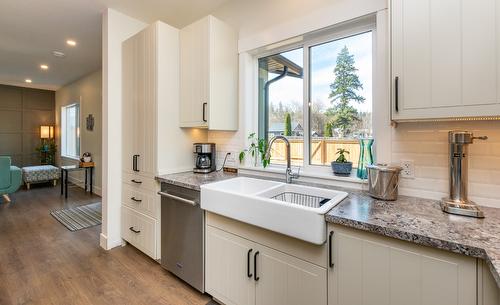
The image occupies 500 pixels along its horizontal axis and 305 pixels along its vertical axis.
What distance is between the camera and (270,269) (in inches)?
55.8

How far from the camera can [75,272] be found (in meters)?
2.21

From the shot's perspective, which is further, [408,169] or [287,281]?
[408,169]

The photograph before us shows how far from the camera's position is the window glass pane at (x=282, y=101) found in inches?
86.5

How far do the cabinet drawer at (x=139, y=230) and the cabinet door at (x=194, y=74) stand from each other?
104 centimetres

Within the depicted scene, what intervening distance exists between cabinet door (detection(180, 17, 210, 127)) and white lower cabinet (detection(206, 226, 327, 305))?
1.12 meters

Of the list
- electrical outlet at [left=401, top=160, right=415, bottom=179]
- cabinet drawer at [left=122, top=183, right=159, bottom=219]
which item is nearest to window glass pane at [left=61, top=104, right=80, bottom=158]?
cabinet drawer at [left=122, top=183, right=159, bottom=219]

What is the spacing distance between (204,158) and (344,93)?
4.78 feet

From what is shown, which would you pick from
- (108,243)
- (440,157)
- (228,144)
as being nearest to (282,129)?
(228,144)

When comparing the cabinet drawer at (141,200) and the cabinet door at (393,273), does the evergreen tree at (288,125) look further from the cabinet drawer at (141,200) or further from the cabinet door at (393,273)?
the cabinet drawer at (141,200)

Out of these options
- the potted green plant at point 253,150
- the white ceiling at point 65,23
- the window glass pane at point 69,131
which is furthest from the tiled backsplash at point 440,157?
the window glass pane at point 69,131

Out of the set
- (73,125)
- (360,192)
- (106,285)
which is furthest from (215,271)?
(73,125)

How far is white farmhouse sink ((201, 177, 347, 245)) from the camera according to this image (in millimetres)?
Answer: 1168

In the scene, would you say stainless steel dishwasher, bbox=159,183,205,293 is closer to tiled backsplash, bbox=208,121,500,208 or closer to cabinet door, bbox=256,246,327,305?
cabinet door, bbox=256,246,327,305

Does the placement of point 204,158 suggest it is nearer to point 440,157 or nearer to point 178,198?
point 178,198
